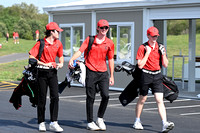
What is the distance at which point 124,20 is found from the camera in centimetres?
1441

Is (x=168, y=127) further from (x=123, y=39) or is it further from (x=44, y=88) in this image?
(x=123, y=39)

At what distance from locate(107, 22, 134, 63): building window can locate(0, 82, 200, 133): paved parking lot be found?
1.96 meters

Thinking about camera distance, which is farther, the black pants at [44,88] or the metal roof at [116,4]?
the metal roof at [116,4]

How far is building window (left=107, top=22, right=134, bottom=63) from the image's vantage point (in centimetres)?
1429

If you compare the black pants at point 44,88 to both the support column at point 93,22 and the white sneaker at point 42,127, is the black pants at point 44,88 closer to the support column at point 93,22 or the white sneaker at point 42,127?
the white sneaker at point 42,127

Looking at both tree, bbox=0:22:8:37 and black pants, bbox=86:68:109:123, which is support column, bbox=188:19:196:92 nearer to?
black pants, bbox=86:68:109:123

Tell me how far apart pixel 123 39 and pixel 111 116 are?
5.45 meters

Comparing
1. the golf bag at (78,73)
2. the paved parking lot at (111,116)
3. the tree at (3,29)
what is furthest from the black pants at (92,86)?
the tree at (3,29)

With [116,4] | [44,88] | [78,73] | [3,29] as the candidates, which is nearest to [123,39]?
[116,4]

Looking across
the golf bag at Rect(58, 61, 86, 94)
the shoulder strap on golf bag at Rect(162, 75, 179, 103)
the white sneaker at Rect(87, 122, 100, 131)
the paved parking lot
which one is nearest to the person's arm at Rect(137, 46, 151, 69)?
the shoulder strap on golf bag at Rect(162, 75, 179, 103)

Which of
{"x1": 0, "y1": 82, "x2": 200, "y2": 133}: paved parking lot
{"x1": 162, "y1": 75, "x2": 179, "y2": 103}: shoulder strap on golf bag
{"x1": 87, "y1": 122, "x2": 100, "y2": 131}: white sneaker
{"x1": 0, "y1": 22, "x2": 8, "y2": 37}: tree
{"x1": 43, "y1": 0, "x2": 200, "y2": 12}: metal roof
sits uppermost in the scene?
{"x1": 0, "y1": 22, "x2": 8, "y2": 37}: tree

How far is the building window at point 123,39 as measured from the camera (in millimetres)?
14289

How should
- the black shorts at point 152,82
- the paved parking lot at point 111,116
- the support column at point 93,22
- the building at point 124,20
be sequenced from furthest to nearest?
1. the support column at point 93,22
2. the building at point 124,20
3. the paved parking lot at point 111,116
4. the black shorts at point 152,82

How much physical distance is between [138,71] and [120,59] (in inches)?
277
